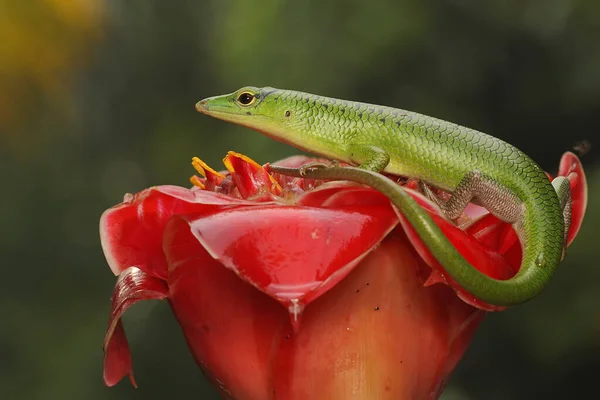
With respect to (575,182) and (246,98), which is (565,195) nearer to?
(575,182)

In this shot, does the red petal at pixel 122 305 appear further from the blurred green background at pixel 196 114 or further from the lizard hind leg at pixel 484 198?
the blurred green background at pixel 196 114

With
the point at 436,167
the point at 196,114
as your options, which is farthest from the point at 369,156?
the point at 196,114

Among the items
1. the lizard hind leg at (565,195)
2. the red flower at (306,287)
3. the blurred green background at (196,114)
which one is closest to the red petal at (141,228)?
the red flower at (306,287)

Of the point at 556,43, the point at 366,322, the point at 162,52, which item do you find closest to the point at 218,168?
the point at 162,52

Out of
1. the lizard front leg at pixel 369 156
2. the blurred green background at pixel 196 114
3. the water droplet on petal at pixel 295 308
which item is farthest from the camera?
the blurred green background at pixel 196 114

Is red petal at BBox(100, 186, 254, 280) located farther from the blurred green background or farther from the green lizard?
the blurred green background

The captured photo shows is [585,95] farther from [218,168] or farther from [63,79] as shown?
[63,79]
